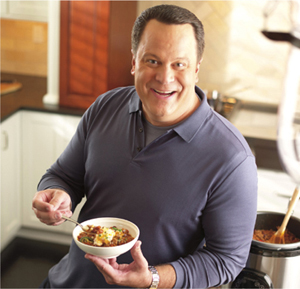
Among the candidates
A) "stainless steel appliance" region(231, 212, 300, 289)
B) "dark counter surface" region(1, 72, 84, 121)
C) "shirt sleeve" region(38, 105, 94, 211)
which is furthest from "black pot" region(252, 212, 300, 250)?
"dark counter surface" region(1, 72, 84, 121)

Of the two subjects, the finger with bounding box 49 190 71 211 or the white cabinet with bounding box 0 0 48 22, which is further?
the white cabinet with bounding box 0 0 48 22

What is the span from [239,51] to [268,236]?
7.04ft

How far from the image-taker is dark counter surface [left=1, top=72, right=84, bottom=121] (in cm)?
258

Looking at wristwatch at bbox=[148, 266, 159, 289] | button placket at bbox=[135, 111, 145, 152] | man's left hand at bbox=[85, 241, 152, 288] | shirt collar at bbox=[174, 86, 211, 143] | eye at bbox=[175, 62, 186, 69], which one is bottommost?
wristwatch at bbox=[148, 266, 159, 289]

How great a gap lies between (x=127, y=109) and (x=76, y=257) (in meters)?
0.51

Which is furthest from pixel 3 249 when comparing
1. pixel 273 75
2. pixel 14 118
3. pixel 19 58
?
pixel 273 75

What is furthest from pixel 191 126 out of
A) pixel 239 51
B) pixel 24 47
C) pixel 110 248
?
pixel 24 47

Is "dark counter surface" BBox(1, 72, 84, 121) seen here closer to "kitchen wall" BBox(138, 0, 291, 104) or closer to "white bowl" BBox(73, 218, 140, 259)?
"kitchen wall" BBox(138, 0, 291, 104)

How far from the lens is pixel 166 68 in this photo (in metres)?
1.08

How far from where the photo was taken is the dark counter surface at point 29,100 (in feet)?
8.48

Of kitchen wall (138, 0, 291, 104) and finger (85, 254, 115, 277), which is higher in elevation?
kitchen wall (138, 0, 291, 104)

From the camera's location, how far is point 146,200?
1.12 meters

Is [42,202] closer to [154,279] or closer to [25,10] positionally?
[154,279]

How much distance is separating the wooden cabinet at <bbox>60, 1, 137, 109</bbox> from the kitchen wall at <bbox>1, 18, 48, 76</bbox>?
2.57ft
